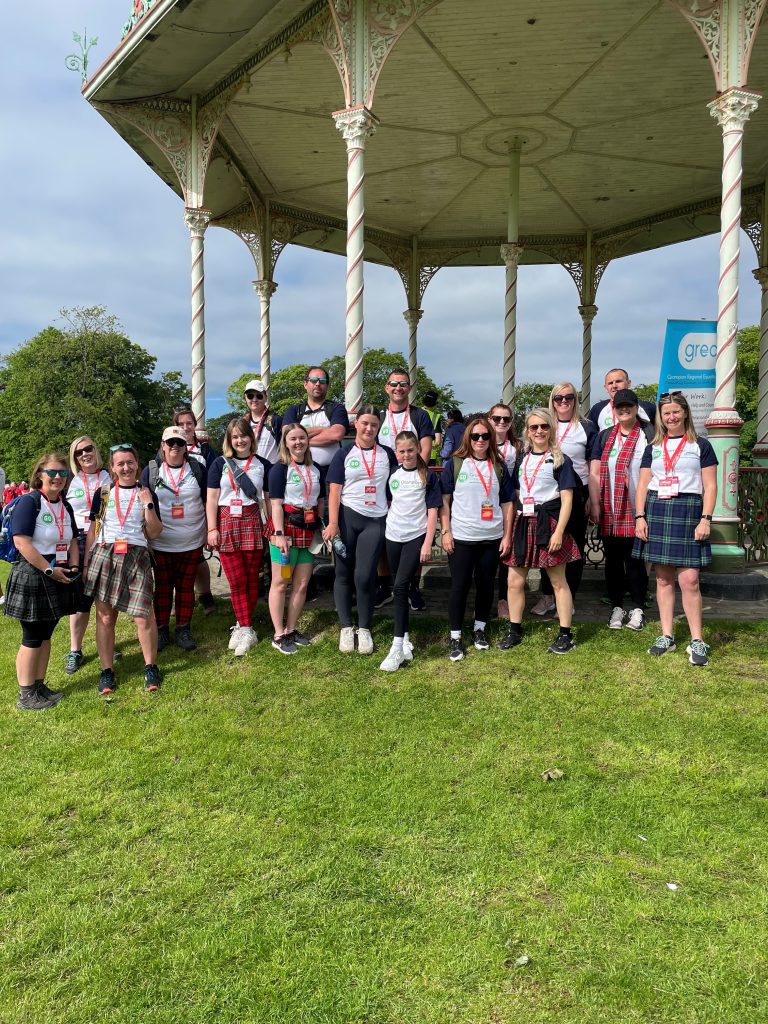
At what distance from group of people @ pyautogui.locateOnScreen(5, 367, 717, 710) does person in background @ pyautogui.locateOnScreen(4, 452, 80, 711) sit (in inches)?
0.4

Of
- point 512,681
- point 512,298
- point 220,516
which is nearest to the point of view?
point 512,681

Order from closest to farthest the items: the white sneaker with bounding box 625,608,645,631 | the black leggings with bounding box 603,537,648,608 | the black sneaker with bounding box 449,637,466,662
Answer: the black sneaker with bounding box 449,637,466,662 → the white sneaker with bounding box 625,608,645,631 → the black leggings with bounding box 603,537,648,608

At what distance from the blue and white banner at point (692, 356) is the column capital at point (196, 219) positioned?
247 inches

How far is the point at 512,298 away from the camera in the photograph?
1134 centimetres

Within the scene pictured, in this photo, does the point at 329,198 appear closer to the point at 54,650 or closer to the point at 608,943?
the point at 54,650

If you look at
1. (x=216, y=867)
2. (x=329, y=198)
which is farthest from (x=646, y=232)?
(x=216, y=867)

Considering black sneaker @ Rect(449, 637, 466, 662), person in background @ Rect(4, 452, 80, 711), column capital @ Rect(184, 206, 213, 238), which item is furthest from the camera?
column capital @ Rect(184, 206, 213, 238)

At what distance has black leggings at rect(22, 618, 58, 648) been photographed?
4652mm

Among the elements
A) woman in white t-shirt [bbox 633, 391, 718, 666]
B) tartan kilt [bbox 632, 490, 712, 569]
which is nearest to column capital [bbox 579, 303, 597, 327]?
woman in white t-shirt [bbox 633, 391, 718, 666]

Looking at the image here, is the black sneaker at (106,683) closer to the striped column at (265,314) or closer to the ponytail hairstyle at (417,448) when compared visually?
the ponytail hairstyle at (417,448)

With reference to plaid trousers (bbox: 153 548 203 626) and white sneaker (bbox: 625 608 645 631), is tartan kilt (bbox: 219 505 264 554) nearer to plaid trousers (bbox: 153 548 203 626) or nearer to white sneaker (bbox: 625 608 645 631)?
plaid trousers (bbox: 153 548 203 626)

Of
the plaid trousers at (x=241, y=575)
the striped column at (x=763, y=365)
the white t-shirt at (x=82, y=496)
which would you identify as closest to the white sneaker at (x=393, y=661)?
the plaid trousers at (x=241, y=575)

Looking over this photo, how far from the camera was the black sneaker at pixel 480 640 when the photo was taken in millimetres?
5148

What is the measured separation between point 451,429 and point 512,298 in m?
6.36
